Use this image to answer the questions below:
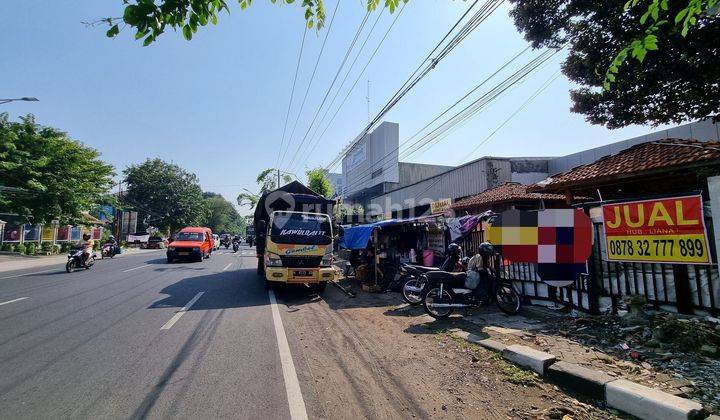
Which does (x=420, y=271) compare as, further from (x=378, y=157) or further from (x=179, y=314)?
(x=378, y=157)

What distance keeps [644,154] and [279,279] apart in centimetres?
911

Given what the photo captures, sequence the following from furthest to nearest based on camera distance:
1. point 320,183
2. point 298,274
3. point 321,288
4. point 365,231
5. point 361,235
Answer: point 320,183 → point 361,235 → point 365,231 → point 321,288 → point 298,274

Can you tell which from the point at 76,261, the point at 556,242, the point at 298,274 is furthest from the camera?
the point at 76,261

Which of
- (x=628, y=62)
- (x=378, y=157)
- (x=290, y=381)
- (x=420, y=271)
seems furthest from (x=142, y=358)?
(x=378, y=157)

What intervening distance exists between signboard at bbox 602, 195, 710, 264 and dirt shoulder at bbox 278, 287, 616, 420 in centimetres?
317

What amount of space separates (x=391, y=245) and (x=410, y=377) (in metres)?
8.29

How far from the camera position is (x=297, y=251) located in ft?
30.4

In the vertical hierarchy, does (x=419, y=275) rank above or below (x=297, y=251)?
below

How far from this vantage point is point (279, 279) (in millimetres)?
8961

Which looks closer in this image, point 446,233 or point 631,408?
point 631,408

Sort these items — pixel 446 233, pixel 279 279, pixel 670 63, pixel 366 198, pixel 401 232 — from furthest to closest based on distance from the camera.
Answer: pixel 366 198, pixel 401 232, pixel 446 233, pixel 279 279, pixel 670 63

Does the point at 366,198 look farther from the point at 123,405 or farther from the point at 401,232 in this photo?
the point at 123,405

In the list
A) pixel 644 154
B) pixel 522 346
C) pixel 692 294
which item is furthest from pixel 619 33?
pixel 522 346

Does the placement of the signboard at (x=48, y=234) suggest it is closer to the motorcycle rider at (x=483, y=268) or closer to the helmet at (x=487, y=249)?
the motorcycle rider at (x=483, y=268)
